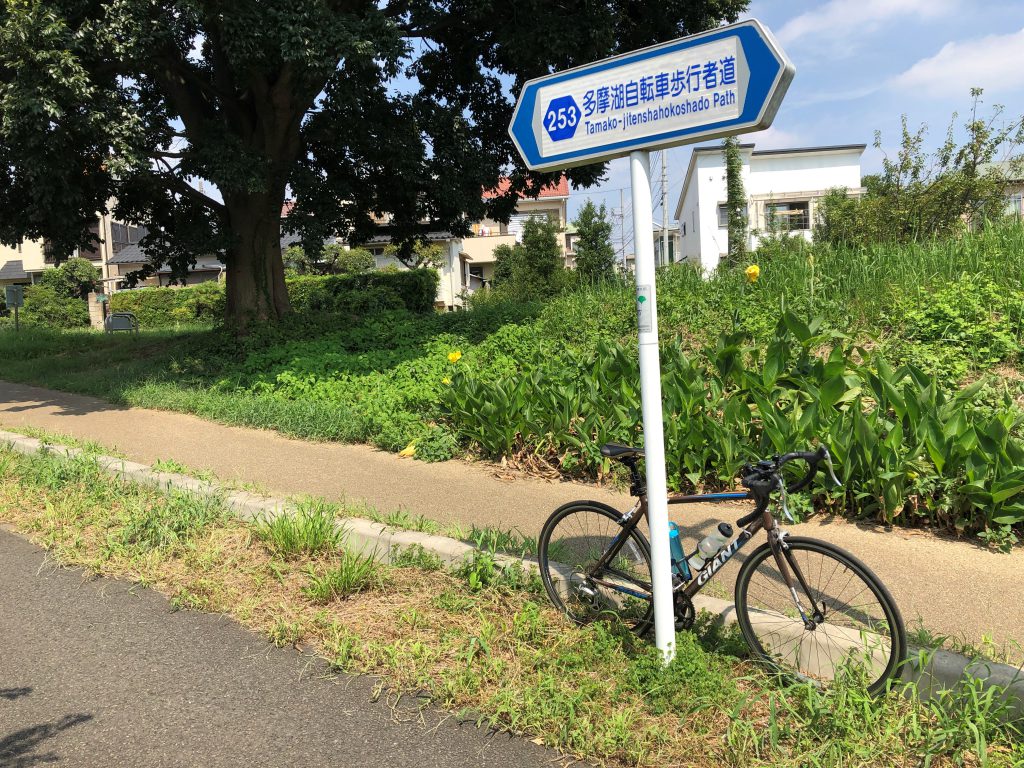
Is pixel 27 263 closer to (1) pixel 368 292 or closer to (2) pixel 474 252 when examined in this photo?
(2) pixel 474 252

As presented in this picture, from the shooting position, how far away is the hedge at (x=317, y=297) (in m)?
19.2

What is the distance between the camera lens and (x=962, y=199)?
39.8ft

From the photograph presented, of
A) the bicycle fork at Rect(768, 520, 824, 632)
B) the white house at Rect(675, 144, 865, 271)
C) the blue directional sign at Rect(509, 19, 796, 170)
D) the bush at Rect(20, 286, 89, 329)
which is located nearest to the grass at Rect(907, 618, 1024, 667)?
the bicycle fork at Rect(768, 520, 824, 632)

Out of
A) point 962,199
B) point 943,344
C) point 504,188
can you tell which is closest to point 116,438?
point 943,344

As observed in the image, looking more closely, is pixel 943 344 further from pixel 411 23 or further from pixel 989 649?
pixel 411 23

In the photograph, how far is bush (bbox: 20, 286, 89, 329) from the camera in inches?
1276

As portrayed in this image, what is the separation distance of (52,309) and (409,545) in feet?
Result: 117

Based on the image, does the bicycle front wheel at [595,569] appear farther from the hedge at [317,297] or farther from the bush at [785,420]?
the hedge at [317,297]

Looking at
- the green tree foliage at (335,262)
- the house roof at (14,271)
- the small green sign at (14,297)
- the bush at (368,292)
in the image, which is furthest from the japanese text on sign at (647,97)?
the house roof at (14,271)

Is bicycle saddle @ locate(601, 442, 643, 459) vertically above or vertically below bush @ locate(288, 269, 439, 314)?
below

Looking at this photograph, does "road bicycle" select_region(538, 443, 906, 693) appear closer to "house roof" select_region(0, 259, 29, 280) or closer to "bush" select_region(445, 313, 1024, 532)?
"bush" select_region(445, 313, 1024, 532)

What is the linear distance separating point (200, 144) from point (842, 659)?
440 inches

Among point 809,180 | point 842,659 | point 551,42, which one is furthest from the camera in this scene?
point 809,180

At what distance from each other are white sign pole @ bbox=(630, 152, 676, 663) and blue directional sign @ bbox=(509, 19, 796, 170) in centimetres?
16
